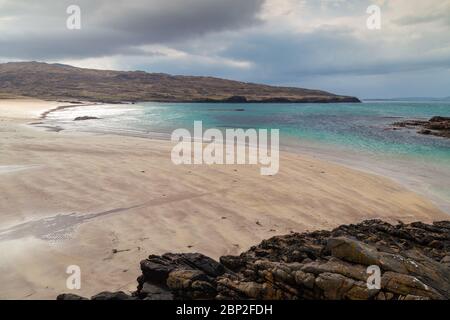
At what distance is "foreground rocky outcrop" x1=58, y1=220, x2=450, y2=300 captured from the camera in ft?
20.2

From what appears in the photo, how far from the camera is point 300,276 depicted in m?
6.53

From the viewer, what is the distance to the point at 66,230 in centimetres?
1086

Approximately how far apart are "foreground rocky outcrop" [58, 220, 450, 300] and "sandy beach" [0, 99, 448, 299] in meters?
1.31

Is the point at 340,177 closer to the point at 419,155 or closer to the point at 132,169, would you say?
the point at 132,169

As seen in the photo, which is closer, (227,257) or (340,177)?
(227,257)

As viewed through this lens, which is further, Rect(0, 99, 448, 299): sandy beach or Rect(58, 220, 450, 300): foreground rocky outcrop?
Rect(0, 99, 448, 299): sandy beach

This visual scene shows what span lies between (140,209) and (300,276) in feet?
25.4

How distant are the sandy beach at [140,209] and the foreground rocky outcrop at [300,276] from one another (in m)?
1.31

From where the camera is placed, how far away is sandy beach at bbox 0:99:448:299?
8992 mm

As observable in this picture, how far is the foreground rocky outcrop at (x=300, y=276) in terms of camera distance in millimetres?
6168

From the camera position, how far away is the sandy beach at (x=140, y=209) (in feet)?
29.5

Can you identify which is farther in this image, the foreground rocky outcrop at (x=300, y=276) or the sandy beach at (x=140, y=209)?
the sandy beach at (x=140, y=209)

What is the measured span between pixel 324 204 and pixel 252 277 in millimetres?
8311
